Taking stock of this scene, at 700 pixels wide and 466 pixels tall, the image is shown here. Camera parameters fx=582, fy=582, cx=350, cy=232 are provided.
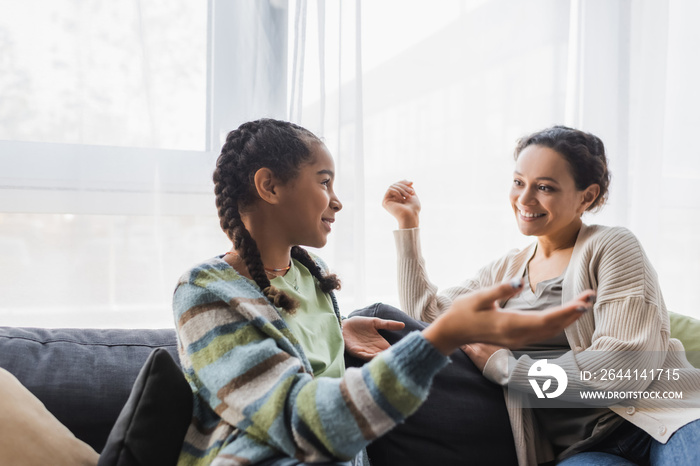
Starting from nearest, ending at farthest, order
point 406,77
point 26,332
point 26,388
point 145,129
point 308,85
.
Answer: point 26,388, point 26,332, point 145,129, point 308,85, point 406,77

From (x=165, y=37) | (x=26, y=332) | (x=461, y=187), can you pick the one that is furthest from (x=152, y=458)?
(x=461, y=187)

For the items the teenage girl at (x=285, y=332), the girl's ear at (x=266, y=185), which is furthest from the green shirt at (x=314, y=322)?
the girl's ear at (x=266, y=185)

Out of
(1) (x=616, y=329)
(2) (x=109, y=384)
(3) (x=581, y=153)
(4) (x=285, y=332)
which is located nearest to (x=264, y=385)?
(4) (x=285, y=332)

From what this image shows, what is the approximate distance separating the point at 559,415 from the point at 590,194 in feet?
1.94

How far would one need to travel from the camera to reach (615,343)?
1316 mm

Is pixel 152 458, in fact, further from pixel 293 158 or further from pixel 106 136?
pixel 106 136

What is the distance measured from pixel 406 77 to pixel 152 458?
5.09ft

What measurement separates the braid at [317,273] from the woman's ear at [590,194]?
746mm

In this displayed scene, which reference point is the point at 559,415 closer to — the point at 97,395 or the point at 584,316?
the point at 584,316

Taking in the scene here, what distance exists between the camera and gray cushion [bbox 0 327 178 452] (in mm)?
1191

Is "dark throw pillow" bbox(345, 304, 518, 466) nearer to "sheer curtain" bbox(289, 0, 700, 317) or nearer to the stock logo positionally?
the stock logo

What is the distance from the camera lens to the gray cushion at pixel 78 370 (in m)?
1.19

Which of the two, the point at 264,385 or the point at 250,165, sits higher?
the point at 250,165

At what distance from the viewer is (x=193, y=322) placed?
964 millimetres
